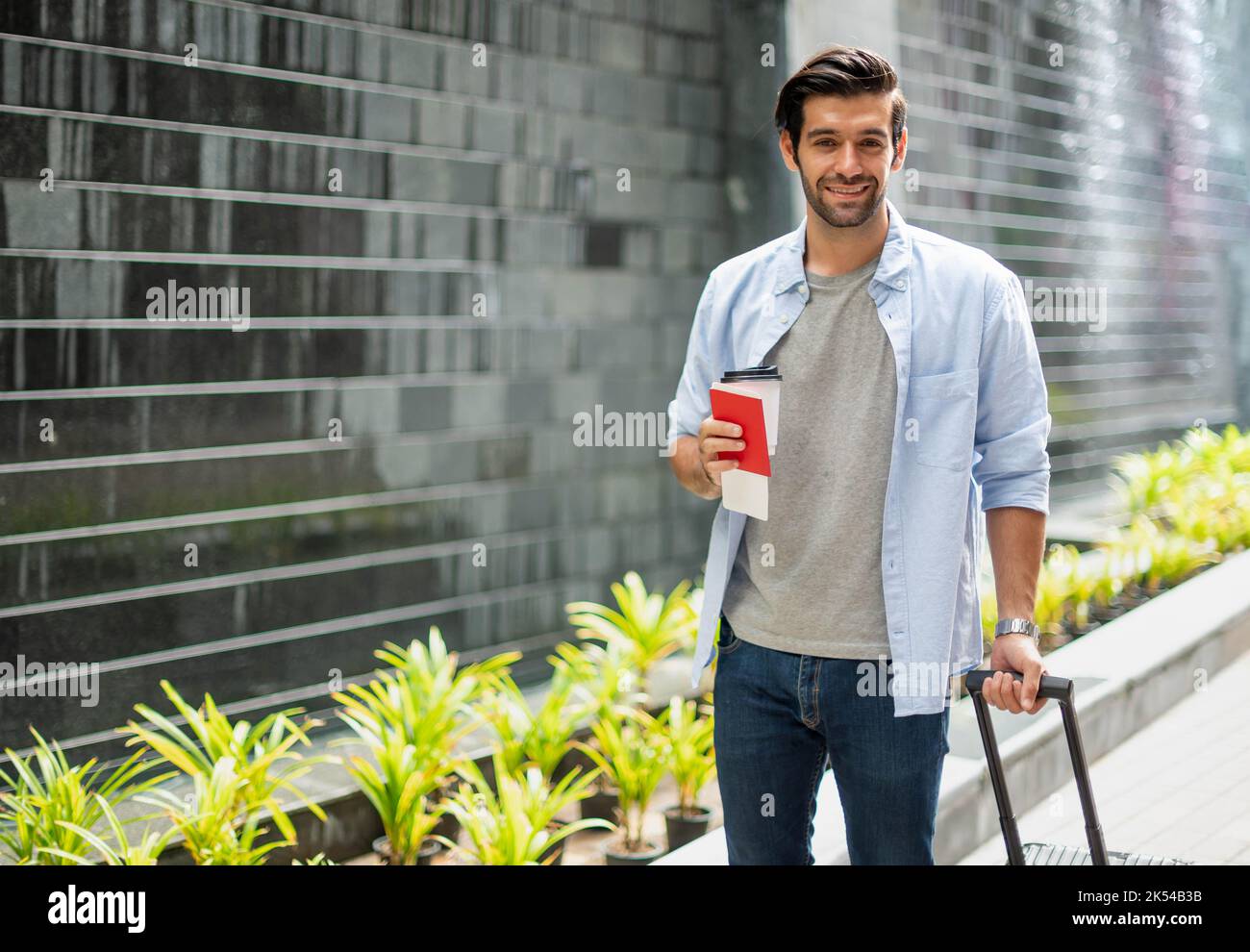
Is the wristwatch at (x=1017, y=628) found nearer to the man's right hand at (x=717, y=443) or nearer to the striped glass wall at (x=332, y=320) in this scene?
the man's right hand at (x=717, y=443)

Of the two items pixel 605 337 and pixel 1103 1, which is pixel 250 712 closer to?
pixel 605 337

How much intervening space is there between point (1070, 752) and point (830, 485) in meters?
0.63

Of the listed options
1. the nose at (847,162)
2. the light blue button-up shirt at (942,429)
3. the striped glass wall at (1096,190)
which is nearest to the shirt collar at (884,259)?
the light blue button-up shirt at (942,429)

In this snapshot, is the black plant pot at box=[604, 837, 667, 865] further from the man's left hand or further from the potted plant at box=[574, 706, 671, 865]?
the man's left hand

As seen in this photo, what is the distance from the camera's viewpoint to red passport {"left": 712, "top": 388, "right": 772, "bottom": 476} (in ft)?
7.45

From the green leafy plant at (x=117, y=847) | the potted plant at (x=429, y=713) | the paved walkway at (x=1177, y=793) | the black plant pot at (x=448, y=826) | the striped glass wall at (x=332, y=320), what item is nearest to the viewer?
the green leafy plant at (x=117, y=847)

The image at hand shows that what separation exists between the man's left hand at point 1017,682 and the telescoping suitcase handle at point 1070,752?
11mm

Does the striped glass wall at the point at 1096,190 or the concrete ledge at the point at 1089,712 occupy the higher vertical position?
the striped glass wall at the point at 1096,190

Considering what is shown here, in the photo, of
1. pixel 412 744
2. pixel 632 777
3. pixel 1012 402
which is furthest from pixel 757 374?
pixel 412 744

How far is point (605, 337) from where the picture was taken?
20.4 ft

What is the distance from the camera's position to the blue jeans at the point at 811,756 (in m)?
2.31

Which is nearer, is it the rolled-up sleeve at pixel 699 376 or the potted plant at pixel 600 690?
the rolled-up sleeve at pixel 699 376
